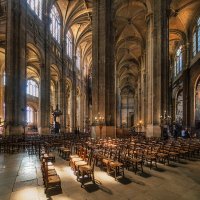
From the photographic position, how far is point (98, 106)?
21.7 metres

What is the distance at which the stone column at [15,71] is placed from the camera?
763 inches

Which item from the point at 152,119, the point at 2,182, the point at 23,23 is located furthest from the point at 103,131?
the point at 2,182

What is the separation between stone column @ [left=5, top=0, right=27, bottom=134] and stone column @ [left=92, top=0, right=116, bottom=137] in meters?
7.07

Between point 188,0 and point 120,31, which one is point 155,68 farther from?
point 120,31

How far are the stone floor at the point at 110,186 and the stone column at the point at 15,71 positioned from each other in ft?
37.4

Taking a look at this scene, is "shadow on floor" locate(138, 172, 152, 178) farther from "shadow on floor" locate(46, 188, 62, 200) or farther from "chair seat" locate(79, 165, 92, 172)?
"shadow on floor" locate(46, 188, 62, 200)

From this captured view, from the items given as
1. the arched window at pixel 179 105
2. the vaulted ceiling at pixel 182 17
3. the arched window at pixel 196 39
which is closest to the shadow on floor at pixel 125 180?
the vaulted ceiling at pixel 182 17

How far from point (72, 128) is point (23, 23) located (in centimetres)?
2356

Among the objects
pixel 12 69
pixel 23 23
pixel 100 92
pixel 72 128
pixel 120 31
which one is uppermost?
pixel 120 31

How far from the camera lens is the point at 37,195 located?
19.0 feet

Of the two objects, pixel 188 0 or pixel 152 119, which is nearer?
pixel 152 119

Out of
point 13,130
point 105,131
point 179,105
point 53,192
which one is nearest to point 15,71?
point 13,130

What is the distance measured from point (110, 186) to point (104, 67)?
53.9 feet

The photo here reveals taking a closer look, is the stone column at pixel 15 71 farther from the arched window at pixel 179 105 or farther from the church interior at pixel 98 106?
the arched window at pixel 179 105
